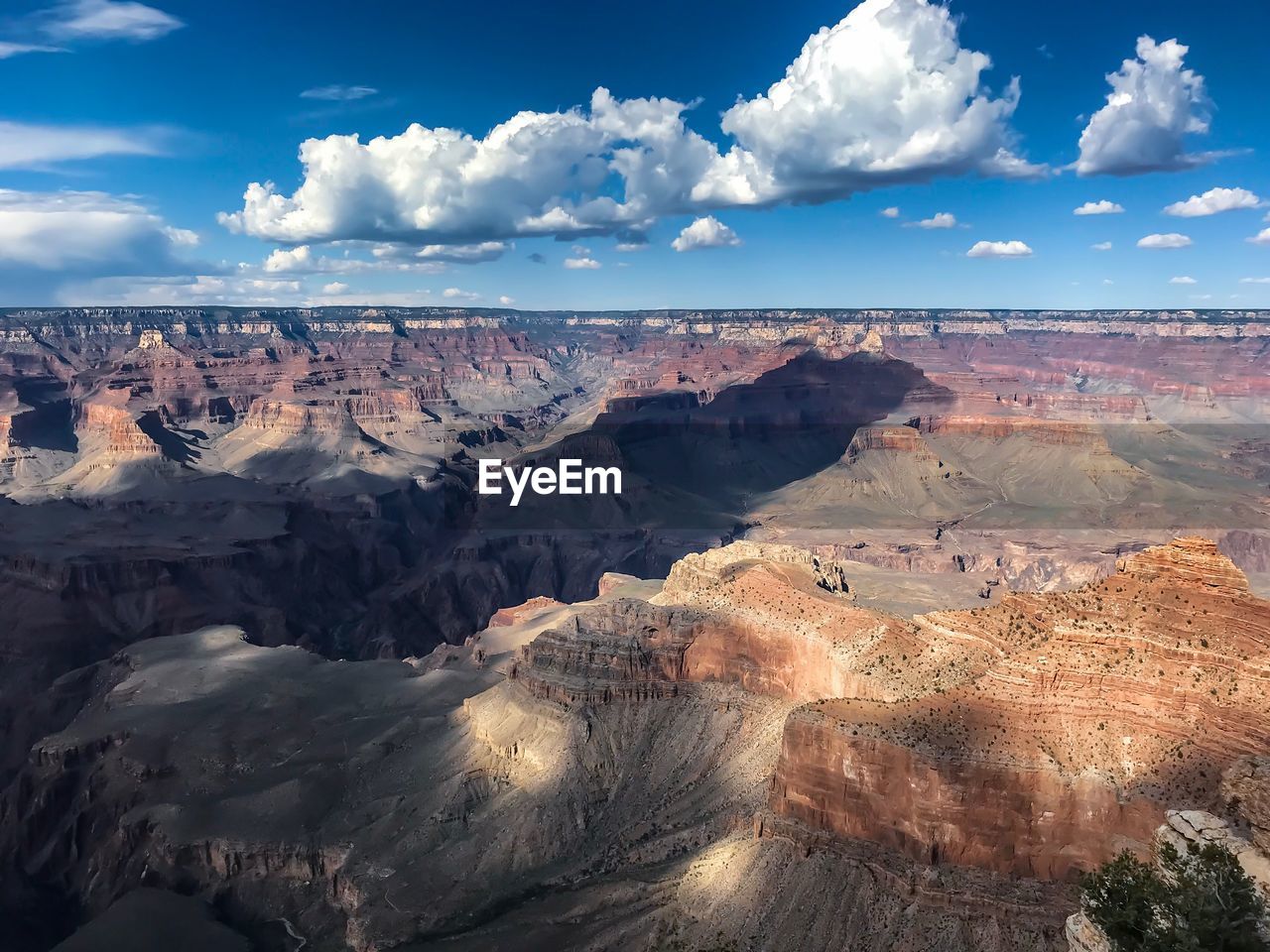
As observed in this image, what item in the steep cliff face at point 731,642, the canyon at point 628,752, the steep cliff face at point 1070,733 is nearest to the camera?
the steep cliff face at point 1070,733

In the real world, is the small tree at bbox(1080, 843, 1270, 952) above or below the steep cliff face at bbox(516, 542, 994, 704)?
above

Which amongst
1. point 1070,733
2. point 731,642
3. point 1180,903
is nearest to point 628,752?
point 731,642

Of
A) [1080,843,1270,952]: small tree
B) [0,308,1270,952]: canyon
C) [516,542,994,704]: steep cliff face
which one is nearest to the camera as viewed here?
[1080,843,1270,952]: small tree

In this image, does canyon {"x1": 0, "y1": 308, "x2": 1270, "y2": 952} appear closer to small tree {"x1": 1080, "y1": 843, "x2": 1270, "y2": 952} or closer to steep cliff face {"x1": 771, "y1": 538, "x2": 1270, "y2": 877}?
steep cliff face {"x1": 771, "y1": 538, "x2": 1270, "y2": 877}

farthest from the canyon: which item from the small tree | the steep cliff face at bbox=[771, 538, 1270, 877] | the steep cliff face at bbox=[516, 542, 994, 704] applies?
the small tree

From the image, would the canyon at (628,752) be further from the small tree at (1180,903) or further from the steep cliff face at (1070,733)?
the small tree at (1180,903)

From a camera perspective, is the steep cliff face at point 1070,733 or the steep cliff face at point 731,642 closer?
the steep cliff face at point 1070,733

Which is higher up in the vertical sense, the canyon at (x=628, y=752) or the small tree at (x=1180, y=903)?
the small tree at (x=1180, y=903)

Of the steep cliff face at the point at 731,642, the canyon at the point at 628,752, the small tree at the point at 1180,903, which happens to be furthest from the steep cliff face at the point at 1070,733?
the small tree at the point at 1180,903
